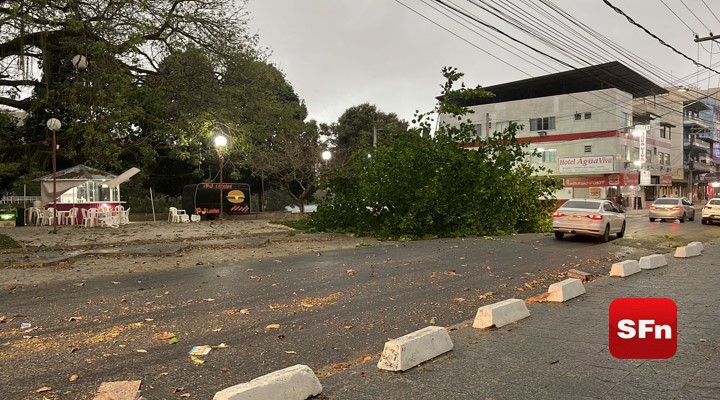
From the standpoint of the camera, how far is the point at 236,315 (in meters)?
6.54

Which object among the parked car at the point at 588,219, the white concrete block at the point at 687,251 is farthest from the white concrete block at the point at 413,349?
the parked car at the point at 588,219

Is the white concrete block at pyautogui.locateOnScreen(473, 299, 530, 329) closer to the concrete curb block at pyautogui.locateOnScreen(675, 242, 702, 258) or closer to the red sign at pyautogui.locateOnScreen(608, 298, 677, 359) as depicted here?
the red sign at pyautogui.locateOnScreen(608, 298, 677, 359)

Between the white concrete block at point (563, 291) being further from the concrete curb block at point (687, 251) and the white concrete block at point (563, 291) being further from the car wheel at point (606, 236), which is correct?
the car wheel at point (606, 236)

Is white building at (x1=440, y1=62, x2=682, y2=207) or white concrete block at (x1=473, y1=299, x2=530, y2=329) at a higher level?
white building at (x1=440, y1=62, x2=682, y2=207)

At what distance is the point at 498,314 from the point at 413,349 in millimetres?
1810

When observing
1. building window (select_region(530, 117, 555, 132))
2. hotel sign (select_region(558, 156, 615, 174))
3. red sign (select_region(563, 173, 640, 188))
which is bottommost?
red sign (select_region(563, 173, 640, 188))

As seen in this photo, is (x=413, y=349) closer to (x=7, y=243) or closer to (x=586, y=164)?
(x=7, y=243)

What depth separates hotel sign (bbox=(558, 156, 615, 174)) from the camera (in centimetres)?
4478

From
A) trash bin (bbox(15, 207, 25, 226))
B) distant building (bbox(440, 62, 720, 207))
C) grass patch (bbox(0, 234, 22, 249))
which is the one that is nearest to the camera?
grass patch (bbox(0, 234, 22, 249))

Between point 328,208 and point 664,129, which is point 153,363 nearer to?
point 328,208

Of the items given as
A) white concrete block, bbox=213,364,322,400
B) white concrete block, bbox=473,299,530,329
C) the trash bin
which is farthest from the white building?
white concrete block, bbox=213,364,322,400

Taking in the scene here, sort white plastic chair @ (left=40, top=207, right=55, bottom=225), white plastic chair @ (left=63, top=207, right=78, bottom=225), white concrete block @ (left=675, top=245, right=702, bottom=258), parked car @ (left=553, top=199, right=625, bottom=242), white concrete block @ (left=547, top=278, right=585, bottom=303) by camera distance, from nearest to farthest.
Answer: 1. white concrete block @ (left=547, top=278, right=585, bottom=303)
2. white concrete block @ (left=675, top=245, right=702, bottom=258)
3. parked car @ (left=553, top=199, right=625, bottom=242)
4. white plastic chair @ (left=63, top=207, right=78, bottom=225)
5. white plastic chair @ (left=40, top=207, right=55, bottom=225)

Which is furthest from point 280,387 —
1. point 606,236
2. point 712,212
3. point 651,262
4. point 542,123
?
point 542,123

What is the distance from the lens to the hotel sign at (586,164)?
4478cm
